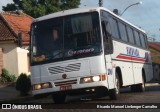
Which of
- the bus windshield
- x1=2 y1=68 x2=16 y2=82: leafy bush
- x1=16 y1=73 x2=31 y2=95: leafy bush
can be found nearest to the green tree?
x1=2 y1=68 x2=16 y2=82: leafy bush

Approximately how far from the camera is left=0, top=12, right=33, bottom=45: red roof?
38719 millimetres

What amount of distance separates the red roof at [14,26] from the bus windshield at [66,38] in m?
23.0

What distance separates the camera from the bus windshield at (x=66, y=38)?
1459 centimetres

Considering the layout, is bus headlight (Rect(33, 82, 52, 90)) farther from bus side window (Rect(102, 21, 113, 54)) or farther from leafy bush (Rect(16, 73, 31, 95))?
leafy bush (Rect(16, 73, 31, 95))

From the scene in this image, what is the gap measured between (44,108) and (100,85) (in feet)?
6.37

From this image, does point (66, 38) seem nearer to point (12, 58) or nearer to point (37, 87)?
point (37, 87)

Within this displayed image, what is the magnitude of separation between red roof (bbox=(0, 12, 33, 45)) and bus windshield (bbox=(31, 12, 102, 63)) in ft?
75.3

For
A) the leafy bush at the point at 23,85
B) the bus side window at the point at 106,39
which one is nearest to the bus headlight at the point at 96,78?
the bus side window at the point at 106,39

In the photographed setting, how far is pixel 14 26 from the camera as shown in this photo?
41.4 meters

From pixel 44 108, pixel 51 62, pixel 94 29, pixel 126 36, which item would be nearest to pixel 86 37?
pixel 94 29

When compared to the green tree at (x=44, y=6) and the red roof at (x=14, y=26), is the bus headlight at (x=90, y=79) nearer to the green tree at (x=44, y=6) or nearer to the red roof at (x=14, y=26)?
the red roof at (x=14, y=26)

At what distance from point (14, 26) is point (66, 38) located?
27315 mm

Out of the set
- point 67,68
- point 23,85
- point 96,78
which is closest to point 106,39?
point 96,78

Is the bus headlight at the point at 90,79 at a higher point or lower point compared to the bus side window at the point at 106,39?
lower
